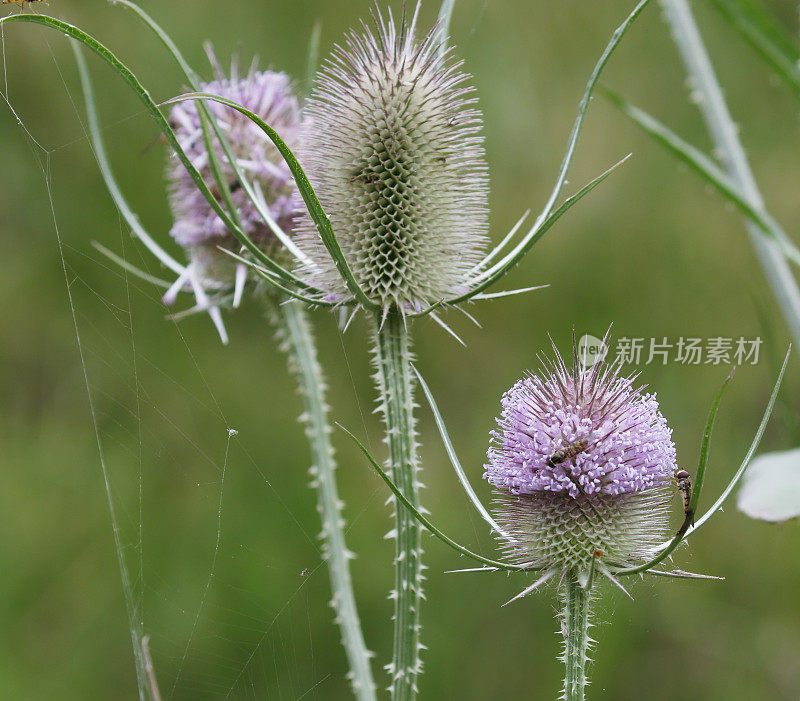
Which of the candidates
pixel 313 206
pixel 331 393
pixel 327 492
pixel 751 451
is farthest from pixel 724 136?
pixel 331 393

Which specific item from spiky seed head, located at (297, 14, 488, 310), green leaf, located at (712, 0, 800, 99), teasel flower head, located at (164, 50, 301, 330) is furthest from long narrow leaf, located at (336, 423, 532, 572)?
teasel flower head, located at (164, 50, 301, 330)

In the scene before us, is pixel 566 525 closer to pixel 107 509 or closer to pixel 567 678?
pixel 567 678

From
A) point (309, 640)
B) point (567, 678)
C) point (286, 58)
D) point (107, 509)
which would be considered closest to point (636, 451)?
point (567, 678)

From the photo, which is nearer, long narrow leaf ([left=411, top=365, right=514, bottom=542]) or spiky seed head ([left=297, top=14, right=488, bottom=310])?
long narrow leaf ([left=411, top=365, right=514, bottom=542])

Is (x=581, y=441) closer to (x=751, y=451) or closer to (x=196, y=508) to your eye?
(x=751, y=451)

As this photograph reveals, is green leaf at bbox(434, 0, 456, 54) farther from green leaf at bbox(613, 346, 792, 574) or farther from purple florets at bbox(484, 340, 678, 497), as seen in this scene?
green leaf at bbox(613, 346, 792, 574)

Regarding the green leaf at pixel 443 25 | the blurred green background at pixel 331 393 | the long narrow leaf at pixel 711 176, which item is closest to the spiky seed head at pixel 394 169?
the green leaf at pixel 443 25
